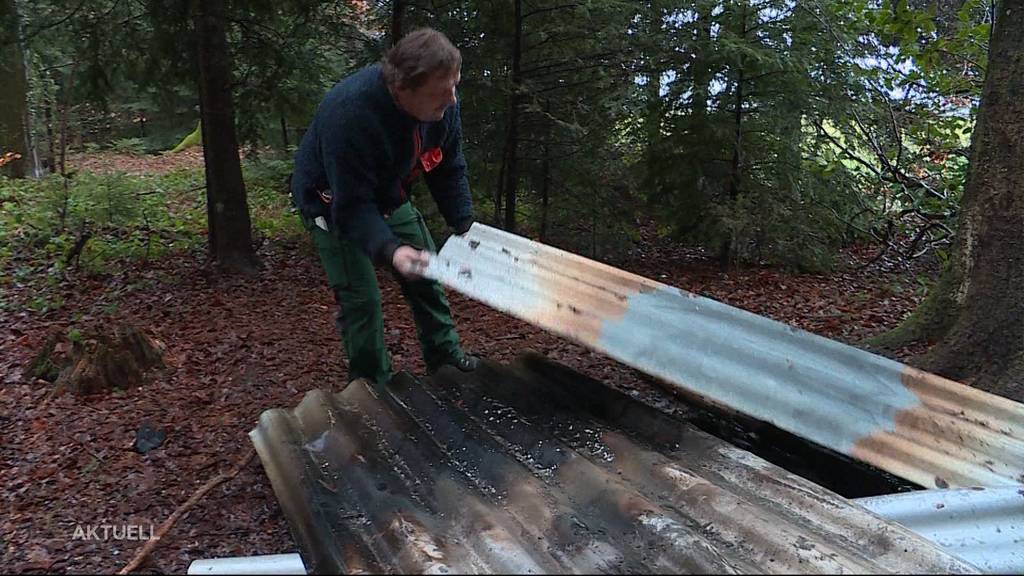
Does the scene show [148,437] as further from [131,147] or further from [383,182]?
[131,147]

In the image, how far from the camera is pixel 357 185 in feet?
9.91

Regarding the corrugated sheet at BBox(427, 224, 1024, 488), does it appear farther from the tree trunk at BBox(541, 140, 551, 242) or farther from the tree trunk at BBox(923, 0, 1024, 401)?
the tree trunk at BBox(541, 140, 551, 242)

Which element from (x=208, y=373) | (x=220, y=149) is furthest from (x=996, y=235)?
(x=220, y=149)

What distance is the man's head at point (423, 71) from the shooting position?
9.01 ft

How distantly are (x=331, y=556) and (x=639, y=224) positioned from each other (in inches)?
274

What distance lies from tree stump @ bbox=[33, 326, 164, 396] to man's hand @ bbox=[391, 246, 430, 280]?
8.06 feet

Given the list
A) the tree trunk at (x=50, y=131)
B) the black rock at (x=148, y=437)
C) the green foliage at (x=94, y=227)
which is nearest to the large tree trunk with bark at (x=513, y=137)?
the green foliage at (x=94, y=227)

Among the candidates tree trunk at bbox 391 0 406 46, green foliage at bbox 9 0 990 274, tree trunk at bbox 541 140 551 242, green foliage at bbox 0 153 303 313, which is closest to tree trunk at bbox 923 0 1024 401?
green foliage at bbox 9 0 990 274

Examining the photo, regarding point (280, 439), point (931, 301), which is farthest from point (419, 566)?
point (931, 301)

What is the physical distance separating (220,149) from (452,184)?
397 cm

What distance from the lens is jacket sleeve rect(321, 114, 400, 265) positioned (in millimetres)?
2953

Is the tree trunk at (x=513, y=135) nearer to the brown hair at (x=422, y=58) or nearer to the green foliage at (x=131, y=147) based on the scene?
the brown hair at (x=422, y=58)

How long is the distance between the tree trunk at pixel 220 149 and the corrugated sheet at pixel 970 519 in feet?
19.9

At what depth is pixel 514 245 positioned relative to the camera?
3285 millimetres
